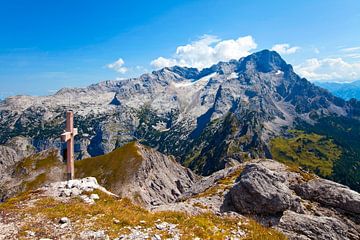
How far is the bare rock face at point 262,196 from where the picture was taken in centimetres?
2775

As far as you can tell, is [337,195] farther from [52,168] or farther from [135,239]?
[52,168]

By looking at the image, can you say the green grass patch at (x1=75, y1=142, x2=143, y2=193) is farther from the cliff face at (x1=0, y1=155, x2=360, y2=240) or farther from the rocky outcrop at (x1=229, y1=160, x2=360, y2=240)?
the rocky outcrop at (x1=229, y1=160, x2=360, y2=240)

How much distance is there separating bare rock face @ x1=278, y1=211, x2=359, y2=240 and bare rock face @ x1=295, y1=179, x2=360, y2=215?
16.1 ft

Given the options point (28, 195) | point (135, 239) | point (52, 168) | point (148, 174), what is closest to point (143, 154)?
point (148, 174)

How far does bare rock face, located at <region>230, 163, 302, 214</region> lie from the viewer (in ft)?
91.0

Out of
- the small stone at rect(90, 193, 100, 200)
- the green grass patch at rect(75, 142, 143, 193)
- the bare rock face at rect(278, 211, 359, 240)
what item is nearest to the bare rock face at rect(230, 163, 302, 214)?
the bare rock face at rect(278, 211, 359, 240)

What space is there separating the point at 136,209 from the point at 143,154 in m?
140

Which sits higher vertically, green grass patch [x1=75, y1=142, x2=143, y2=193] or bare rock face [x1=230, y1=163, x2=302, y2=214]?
bare rock face [x1=230, y1=163, x2=302, y2=214]

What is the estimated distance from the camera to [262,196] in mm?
28172

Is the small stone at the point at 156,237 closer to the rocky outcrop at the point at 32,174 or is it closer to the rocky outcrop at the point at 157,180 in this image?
the rocky outcrop at the point at 157,180

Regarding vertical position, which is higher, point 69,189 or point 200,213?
point 69,189

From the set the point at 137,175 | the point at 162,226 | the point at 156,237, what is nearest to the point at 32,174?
the point at 137,175

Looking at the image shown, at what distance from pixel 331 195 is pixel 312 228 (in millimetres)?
9499

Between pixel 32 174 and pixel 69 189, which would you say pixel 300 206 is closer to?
pixel 69 189
